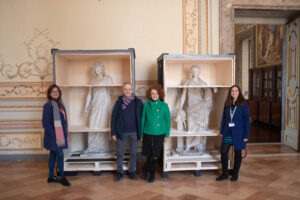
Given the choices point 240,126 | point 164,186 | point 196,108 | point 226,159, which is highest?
point 196,108

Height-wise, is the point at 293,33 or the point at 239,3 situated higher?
the point at 239,3

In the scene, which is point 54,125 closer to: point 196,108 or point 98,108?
point 98,108

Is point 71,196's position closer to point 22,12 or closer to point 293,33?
point 22,12

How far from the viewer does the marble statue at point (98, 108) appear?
4.31 m

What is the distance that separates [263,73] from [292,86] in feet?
12.3

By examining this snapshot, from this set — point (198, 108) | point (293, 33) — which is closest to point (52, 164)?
point (198, 108)

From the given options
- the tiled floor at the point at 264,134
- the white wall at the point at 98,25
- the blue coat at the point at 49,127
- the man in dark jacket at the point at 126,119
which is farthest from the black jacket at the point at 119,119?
the tiled floor at the point at 264,134

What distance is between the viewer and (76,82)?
184 inches

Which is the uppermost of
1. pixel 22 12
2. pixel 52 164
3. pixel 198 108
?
pixel 22 12

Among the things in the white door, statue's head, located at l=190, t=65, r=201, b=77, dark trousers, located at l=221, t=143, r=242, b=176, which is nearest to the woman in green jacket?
statue's head, located at l=190, t=65, r=201, b=77

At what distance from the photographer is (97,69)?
14.0ft

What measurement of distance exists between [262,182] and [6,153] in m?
4.57

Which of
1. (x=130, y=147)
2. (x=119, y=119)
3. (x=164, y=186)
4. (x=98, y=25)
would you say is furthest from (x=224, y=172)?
(x=98, y=25)

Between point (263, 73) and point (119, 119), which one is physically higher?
point (263, 73)
